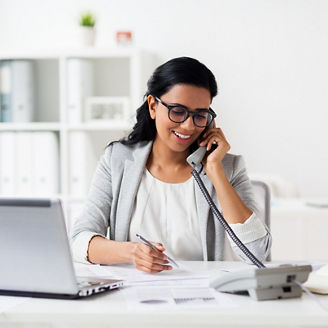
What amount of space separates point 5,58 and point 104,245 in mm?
2306

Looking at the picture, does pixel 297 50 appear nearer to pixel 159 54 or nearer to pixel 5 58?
pixel 159 54

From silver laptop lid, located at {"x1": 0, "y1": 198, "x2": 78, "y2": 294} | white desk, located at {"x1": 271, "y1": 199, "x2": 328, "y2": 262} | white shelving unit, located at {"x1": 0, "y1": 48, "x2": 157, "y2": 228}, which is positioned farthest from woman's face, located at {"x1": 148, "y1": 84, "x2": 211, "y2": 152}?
white shelving unit, located at {"x1": 0, "y1": 48, "x2": 157, "y2": 228}

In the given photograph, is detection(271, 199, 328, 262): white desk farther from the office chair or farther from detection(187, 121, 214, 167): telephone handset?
detection(187, 121, 214, 167): telephone handset

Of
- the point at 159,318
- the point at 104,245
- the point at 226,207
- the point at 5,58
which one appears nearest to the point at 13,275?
the point at 159,318

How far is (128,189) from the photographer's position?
2068 mm

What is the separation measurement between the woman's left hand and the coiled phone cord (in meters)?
0.06

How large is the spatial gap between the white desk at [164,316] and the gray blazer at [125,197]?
0.67 meters

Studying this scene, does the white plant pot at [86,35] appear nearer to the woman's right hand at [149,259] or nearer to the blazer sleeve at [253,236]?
the blazer sleeve at [253,236]

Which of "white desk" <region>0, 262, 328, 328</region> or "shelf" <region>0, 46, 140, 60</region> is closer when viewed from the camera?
"white desk" <region>0, 262, 328, 328</region>

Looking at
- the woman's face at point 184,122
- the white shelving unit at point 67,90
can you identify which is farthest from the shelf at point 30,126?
the woman's face at point 184,122

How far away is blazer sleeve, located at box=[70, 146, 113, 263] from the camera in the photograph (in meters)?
1.96

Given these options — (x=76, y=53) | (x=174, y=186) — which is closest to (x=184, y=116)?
(x=174, y=186)

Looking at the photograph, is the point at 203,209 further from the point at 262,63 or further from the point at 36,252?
the point at 262,63

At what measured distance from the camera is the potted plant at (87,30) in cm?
386
